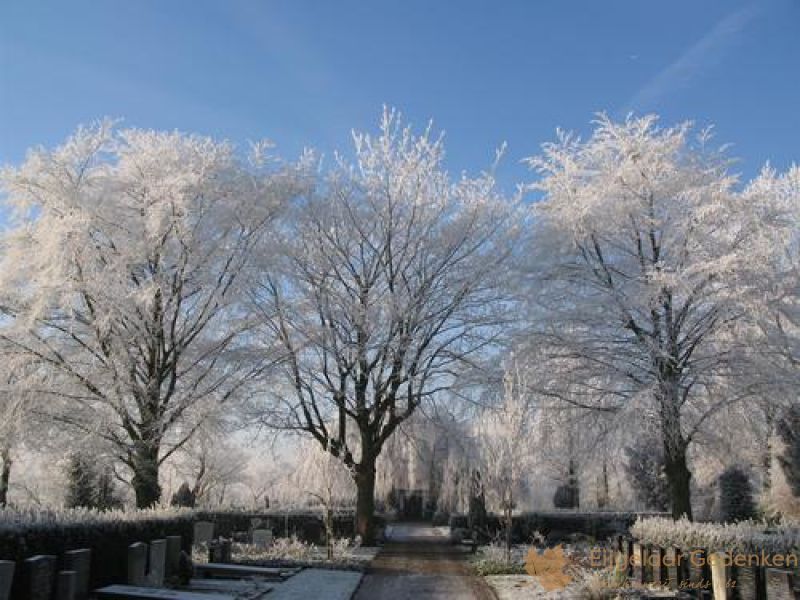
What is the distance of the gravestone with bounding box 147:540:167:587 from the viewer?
12062 millimetres

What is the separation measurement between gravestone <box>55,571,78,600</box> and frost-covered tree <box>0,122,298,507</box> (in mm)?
8990

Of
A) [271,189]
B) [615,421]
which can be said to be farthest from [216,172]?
[615,421]

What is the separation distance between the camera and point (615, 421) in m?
→ 18.4

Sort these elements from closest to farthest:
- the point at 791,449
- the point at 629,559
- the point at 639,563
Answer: the point at 639,563, the point at 629,559, the point at 791,449

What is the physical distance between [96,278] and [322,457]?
396 inches

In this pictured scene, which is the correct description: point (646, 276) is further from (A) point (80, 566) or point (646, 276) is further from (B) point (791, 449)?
(A) point (80, 566)

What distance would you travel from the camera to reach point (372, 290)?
79.5 ft

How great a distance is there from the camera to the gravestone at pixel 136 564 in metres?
11.2

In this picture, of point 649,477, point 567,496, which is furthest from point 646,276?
point 567,496

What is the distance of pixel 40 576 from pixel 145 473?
9934 mm

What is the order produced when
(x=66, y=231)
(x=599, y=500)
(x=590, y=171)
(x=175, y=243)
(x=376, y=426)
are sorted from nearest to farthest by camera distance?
1. (x=66, y=231)
2. (x=175, y=243)
3. (x=590, y=171)
4. (x=376, y=426)
5. (x=599, y=500)

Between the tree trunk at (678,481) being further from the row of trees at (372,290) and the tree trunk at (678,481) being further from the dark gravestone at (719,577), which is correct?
the dark gravestone at (719,577)

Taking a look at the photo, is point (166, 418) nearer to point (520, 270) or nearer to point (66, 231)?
point (66, 231)

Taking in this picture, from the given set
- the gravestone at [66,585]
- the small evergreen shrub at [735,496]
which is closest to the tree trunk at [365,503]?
the small evergreen shrub at [735,496]
